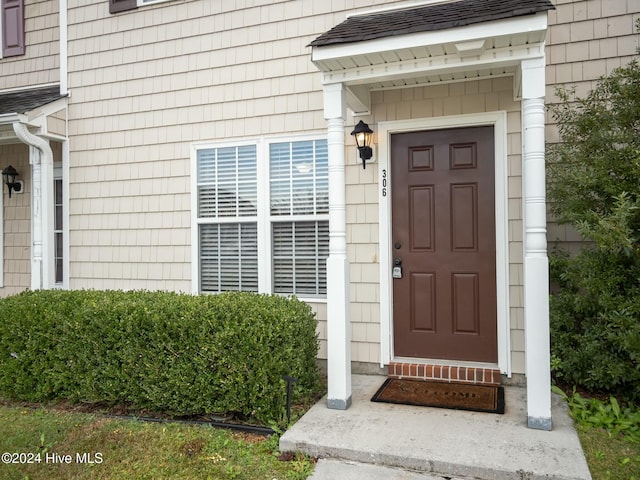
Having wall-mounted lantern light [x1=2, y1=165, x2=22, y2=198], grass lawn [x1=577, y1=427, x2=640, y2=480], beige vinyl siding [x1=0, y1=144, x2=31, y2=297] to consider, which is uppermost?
wall-mounted lantern light [x1=2, y1=165, x2=22, y2=198]

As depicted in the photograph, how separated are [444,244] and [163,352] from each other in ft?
8.19

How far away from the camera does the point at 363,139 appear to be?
→ 4230 mm

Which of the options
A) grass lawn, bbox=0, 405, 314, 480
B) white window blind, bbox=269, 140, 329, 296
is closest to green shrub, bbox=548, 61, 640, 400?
white window blind, bbox=269, 140, 329, 296

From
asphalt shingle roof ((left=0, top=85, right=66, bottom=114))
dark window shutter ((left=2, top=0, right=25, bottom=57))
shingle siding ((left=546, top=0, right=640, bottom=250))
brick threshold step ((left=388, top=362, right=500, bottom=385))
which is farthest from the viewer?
dark window shutter ((left=2, top=0, right=25, bottom=57))

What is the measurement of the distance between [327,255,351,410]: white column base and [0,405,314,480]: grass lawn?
581 mm

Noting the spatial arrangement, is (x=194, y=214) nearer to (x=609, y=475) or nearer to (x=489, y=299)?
(x=489, y=299)

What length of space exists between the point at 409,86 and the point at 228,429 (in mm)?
3181

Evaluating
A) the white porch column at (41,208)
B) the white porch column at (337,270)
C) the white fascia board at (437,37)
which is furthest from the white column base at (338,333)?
the white porch column at (41,208)

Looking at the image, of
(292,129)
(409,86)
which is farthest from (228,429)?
(409,86)

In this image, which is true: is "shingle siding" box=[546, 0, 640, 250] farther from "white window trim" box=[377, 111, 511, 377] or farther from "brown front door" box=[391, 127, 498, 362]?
"brown front door" box=[391, 127, 498, 362]

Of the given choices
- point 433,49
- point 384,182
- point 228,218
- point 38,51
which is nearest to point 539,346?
point 384,182

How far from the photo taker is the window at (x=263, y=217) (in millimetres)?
4676

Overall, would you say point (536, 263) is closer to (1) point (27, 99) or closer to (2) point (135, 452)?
(2) point (135, 452)

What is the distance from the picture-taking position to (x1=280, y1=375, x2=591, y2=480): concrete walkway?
106 inches
